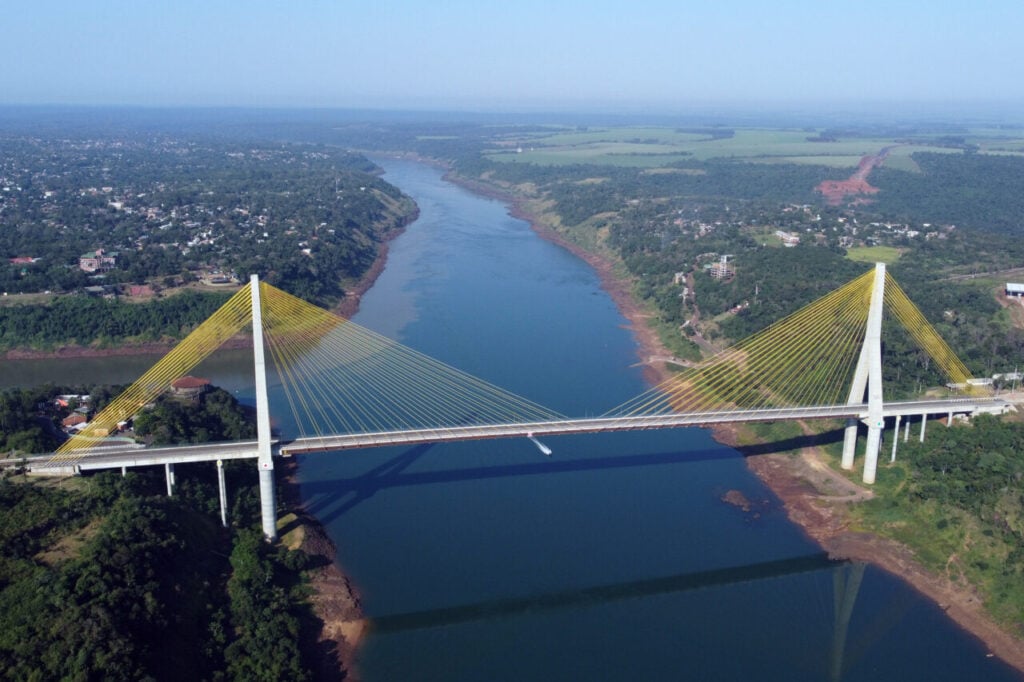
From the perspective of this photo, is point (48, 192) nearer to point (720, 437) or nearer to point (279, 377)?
point (279, 377)

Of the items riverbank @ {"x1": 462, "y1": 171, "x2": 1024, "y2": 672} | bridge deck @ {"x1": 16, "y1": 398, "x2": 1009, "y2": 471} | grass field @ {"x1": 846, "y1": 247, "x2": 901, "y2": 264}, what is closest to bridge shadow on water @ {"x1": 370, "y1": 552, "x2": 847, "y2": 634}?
riverbank @ {"x1": 462, "y1": 171, "x2": 1024, "y2": 672}

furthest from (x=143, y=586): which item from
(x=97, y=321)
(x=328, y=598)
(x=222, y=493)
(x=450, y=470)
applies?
(x=97, y=321)

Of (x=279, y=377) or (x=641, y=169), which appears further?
Answer: (x=641, y=169)

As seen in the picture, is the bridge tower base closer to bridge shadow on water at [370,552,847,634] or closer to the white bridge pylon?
bridge shadow on water at [370,552,847,634]

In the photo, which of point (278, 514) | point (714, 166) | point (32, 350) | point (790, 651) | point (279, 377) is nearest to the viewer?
point (790, 651)

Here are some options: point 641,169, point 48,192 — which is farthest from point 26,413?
point 641,169

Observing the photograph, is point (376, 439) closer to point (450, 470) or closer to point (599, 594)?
point (450, 470)

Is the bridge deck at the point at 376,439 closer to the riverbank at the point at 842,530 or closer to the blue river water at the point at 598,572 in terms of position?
the blue river water at the point at 598,572
